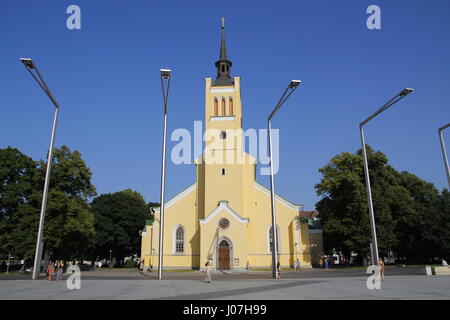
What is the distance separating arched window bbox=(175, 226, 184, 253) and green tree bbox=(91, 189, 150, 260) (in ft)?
62.7

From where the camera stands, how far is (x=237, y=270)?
35.7 metres

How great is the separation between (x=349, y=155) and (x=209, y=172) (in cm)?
1778

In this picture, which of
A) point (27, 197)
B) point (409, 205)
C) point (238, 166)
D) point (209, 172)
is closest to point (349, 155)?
point (409, 205)

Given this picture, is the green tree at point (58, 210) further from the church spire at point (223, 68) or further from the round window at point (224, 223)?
the church spire at point (223, 68)

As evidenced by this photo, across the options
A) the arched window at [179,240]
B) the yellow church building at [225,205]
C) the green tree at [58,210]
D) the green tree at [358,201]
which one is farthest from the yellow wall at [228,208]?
the green tree at [58,210]

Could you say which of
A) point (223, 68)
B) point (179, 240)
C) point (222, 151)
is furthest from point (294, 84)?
point (223, 68)

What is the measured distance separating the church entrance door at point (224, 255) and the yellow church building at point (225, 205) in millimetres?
2382

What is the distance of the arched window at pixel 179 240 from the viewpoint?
40812 millimetres

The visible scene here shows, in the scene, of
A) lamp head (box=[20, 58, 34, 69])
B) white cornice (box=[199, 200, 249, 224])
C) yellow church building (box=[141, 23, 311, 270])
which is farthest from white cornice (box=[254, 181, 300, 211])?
lamp head (box=[20, 58, 34, 69])

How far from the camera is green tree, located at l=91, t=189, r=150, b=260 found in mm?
56094

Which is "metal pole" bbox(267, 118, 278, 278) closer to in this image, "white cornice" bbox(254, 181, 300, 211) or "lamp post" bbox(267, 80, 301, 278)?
"lamp post" bbox(267, 80, 301, 278)

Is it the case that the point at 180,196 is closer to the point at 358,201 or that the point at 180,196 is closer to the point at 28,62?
the point at 358,201

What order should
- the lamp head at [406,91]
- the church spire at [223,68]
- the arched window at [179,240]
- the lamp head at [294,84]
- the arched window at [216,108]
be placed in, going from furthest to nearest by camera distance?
the church spire at [223,68] → the arched window at [216,108] → the arched window at [179,240] → the lamp head at [294,84] → the lamp head at [406,91]

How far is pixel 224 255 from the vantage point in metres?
36.6
